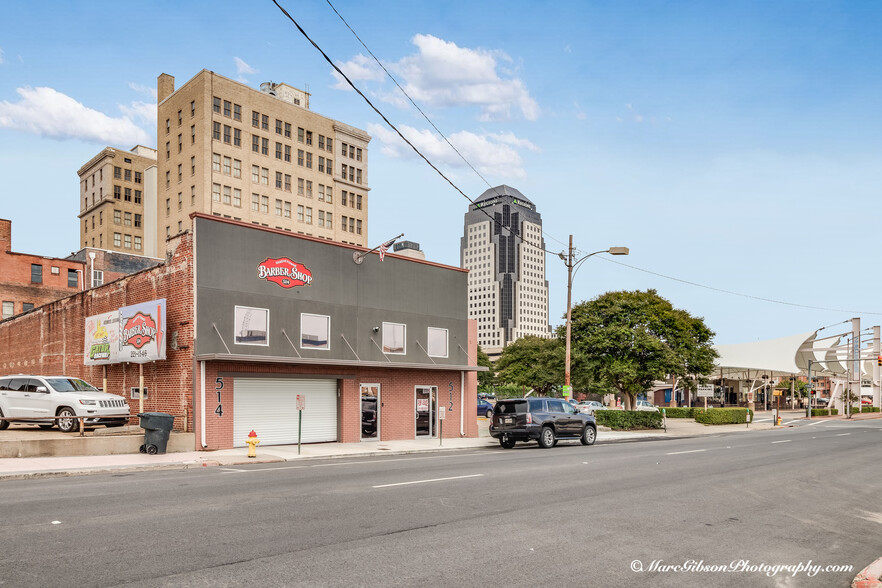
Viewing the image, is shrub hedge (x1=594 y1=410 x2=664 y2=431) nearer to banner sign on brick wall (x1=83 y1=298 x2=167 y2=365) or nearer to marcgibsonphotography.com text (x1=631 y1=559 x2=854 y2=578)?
banner sign on brick wall (x1=83 y1=298 x2=167 y2=365)

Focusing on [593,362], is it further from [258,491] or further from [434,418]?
[258,491]

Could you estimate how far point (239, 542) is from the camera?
8.06 metres

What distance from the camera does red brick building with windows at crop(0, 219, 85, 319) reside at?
6475 cm

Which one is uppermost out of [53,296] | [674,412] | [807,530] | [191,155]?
[191,155]

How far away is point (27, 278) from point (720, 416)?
62.5 m

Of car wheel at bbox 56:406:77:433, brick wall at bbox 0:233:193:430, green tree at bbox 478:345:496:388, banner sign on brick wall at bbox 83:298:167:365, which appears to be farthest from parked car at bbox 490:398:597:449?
green tree at bbox 478:345:496:388

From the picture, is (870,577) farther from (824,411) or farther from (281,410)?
(824,411)

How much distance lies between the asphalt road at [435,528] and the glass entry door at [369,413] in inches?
447

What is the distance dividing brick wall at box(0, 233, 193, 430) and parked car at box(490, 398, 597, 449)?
11.0 meters

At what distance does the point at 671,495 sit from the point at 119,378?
22.7 metres

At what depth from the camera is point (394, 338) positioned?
2912 cm

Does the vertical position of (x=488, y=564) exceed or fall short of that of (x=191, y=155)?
it falls short

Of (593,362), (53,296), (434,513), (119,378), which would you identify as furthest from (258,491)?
(53,296)

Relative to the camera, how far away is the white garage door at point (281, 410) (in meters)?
24.0
